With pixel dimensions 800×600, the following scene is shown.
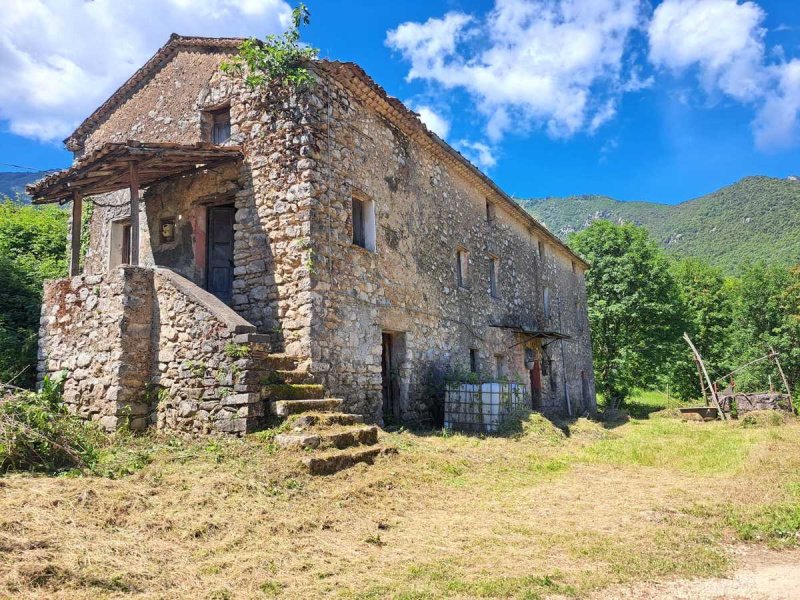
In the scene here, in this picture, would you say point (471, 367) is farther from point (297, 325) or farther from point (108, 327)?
point (108, 327)

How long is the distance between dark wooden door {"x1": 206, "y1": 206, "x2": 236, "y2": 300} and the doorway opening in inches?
129

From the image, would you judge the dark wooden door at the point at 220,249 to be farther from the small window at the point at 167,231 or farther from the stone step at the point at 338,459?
the stone step at the point at 338,459

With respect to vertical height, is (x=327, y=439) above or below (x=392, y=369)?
below

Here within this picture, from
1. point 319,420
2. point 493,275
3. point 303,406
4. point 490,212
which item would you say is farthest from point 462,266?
point 319,420

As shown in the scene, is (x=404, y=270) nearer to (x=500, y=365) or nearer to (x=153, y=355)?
(x=153, y=355)

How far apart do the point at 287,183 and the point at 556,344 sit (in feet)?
45.0

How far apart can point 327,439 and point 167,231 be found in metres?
6.29

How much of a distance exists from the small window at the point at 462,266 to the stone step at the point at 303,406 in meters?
6.84

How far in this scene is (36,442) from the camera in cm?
571

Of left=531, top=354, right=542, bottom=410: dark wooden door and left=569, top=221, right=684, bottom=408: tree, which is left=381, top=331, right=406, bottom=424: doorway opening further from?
left=569, top=221, right=684, bottom=408: tree

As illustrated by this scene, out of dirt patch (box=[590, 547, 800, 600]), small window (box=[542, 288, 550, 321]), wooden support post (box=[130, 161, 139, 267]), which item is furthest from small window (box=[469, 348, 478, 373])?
dirt patch (box=[590, 547, 800, 600])

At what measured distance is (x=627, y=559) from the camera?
441 centimetres

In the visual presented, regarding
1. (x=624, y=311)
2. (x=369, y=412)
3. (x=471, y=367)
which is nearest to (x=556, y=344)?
(x=471, y=367)

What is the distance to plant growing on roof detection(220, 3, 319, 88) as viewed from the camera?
377 inches
